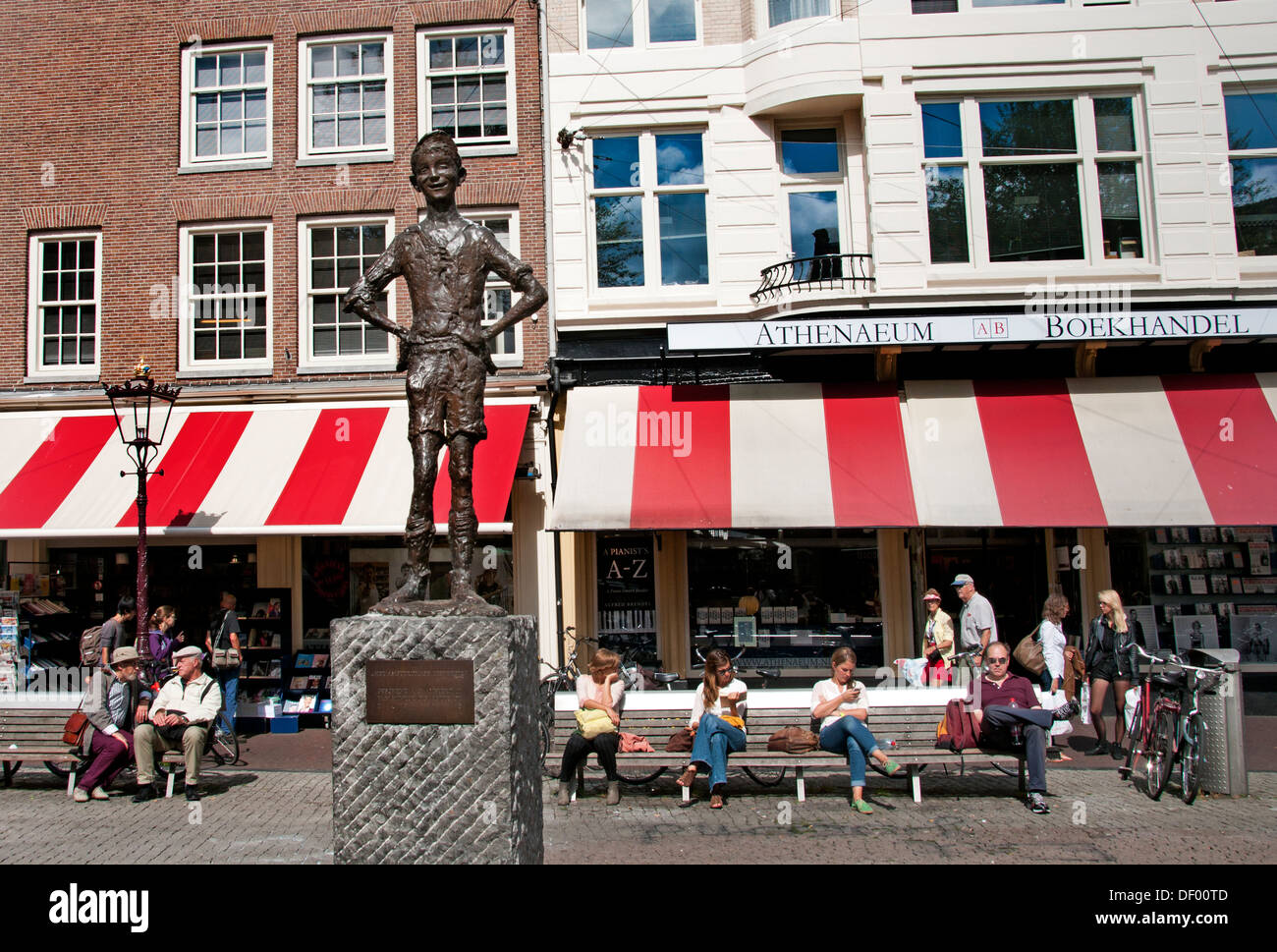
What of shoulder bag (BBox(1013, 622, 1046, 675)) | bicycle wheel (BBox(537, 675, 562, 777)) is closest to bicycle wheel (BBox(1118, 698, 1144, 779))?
shoulder bag (BBox(1013, 622, 1046, 675))

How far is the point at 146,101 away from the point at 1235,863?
16.5 m

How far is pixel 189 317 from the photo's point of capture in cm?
1471

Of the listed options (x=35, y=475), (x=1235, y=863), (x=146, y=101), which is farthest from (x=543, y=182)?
(x=1235, y=863)

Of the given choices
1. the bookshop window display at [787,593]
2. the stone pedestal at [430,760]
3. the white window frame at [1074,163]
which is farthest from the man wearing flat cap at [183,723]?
the white window frame at [1074,163]

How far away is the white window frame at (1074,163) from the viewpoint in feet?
43.2

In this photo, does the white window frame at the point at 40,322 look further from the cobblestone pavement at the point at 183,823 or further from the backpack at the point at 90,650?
the cobblestone pavement at the point at 183,823

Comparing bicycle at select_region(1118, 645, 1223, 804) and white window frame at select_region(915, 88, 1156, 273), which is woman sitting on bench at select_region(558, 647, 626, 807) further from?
white window frame at select_region(915, 88, 1156, 273)

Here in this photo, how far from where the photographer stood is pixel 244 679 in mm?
13172

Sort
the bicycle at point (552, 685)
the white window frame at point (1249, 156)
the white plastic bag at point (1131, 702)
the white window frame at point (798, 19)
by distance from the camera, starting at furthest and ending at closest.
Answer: the white window frame at point (798, 19)
the white window frame at point (1249, 156)
the white plastic bag at point (1131, 702)
the bicycle at point (552, 685)

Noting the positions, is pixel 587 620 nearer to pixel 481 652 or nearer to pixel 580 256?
pixel 580 256

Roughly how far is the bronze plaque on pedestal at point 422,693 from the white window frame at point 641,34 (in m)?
11.0

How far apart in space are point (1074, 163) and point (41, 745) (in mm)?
14256

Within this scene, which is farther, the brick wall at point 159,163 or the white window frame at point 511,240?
the brick wall at point 159,163

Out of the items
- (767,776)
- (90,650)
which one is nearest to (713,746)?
(767,776)
